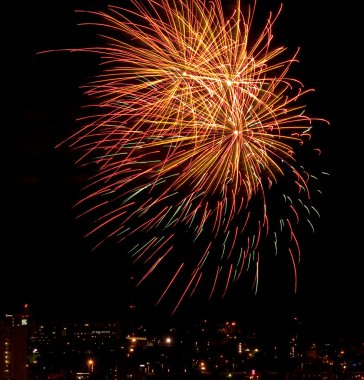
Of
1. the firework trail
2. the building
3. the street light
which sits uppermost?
the firework trail

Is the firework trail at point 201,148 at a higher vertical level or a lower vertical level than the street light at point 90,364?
higher

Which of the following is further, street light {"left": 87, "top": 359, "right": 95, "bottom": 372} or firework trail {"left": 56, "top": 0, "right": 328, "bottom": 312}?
street light {"left": 87, "top": 359, "right": 95, "bottom": 372}

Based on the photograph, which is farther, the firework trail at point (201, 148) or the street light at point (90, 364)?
the street light at point (90, 364)

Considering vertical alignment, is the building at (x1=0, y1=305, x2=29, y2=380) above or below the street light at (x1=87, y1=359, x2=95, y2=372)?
above

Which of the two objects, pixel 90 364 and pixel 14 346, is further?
pixel 90 364

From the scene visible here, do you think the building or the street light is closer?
the building

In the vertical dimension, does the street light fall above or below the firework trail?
below

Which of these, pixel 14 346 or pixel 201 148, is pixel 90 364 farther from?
pixel 201 148

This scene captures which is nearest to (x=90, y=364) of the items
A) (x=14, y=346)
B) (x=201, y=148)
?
(x=14, y=346)

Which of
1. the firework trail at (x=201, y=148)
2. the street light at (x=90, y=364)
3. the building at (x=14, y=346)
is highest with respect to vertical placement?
the firework trail at (x=201, y=148)

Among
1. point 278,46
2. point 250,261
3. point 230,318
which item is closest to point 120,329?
point 230,318

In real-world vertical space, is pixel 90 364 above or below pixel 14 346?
below

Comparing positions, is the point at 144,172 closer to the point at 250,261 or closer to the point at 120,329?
the point at 250,261
